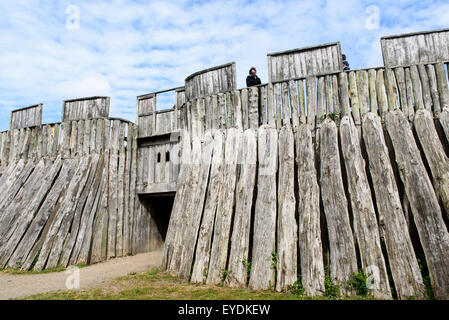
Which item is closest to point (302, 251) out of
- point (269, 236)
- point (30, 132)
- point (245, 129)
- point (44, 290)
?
point (269, 236)

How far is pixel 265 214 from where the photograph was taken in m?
6.08

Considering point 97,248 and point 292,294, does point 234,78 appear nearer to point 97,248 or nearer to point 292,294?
point 292,294

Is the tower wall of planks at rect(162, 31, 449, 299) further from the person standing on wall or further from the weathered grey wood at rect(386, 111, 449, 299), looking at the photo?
the person standing on wall

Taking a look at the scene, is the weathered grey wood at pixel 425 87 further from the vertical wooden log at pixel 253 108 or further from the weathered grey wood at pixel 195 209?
the weathered grey wood at pixel 195 209

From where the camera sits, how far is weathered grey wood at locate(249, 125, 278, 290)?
5.53 metres

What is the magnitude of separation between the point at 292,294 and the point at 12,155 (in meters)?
13.1

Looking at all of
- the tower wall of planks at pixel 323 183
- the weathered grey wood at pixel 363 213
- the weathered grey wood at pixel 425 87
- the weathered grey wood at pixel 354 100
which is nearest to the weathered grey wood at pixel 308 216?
the tower wall of planks at pixel 323 183

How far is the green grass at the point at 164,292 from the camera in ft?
16.4

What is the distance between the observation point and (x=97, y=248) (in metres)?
9.89

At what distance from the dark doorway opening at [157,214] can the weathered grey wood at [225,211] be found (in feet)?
17.2

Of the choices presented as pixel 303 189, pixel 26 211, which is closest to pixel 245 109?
pixel 303 189

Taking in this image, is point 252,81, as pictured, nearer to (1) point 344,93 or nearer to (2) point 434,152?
(1) point 344,93

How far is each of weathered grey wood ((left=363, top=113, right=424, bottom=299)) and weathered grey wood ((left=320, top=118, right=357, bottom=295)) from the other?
0.58 metres

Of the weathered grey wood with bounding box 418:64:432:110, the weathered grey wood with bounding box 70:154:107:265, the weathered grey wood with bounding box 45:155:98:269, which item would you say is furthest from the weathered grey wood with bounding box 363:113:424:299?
the weathered grey wood with bounding box 45:155:98:269
